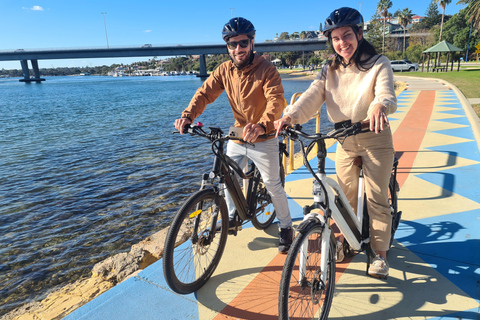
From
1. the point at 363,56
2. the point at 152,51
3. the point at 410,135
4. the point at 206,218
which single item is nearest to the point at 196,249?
the point at 206,218

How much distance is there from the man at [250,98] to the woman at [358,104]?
411mm

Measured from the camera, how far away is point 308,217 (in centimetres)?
219

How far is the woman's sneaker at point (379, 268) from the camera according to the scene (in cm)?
288

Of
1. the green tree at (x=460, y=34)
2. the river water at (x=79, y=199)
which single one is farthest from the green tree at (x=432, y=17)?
the river water at (x=79, y=199)

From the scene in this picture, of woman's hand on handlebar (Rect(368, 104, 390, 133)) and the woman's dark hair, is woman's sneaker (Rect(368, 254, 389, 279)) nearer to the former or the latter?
woman's hand on handlebar (Rect(368, 104, 390, 133))

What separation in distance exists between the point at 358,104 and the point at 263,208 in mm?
1782

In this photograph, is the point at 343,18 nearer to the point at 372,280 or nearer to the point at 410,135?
the point at 372,280

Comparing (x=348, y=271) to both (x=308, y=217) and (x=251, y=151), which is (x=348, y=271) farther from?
(x=251, y=151)

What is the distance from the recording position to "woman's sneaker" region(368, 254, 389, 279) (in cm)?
288

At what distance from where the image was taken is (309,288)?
7.57ft

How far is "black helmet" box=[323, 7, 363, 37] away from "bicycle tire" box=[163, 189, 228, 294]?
160cm

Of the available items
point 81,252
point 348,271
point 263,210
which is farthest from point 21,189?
point 348,271

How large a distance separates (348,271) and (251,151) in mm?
1440

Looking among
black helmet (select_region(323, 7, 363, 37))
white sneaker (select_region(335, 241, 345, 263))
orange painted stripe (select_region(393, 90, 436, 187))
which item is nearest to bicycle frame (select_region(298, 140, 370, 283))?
white sneaker (select_region(335, 241, 345, 263))
